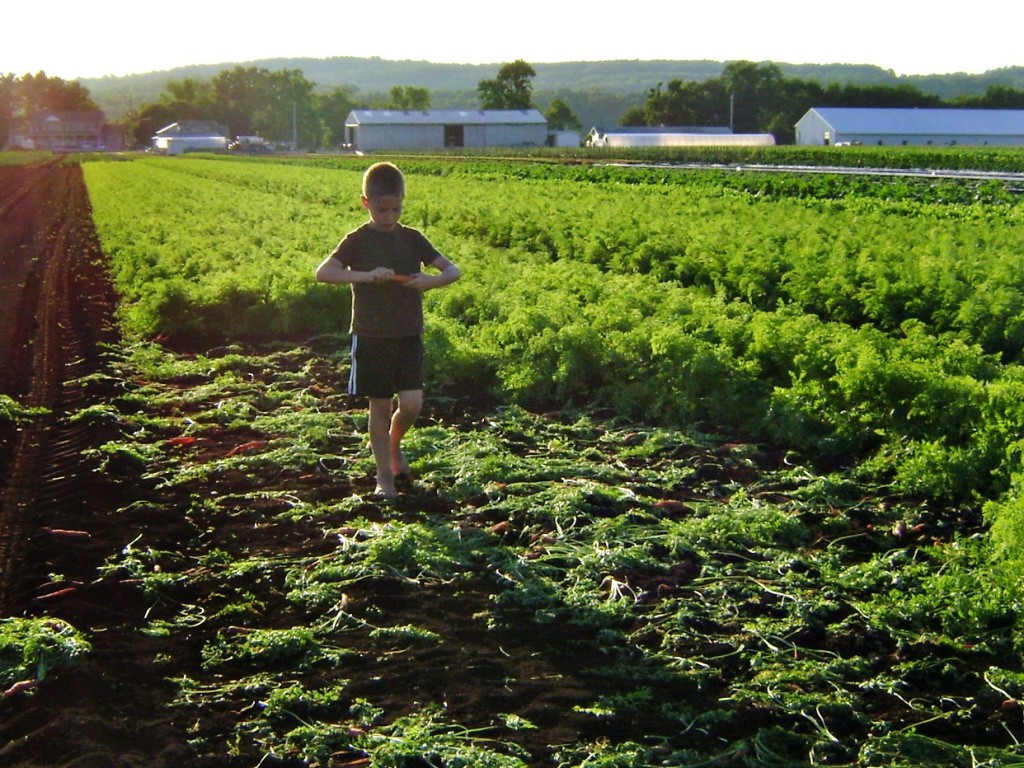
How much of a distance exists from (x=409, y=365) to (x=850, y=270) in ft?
21.7

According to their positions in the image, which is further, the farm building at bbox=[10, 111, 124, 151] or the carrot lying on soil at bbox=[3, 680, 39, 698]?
the farm building at bbox=[10, 111, 124, 151]

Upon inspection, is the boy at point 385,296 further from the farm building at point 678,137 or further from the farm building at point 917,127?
the farm building at point 917,127

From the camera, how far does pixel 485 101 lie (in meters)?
133

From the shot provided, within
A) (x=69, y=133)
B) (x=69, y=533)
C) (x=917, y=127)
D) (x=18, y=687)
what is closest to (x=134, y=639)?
(x=18, y=687)

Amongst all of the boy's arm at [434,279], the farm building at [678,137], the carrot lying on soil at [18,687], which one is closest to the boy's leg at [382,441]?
the boy's arm at [434,279]

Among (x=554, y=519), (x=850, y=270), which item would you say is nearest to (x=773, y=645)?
(x=554, y=519)

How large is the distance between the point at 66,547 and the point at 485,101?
429ft

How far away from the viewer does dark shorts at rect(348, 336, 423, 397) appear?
6.44 m

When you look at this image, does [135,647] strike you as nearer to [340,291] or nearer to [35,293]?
[340,291]

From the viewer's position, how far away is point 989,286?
10.4 m

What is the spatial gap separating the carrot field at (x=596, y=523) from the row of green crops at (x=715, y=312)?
4 cm

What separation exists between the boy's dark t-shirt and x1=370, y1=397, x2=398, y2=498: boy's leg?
41cm

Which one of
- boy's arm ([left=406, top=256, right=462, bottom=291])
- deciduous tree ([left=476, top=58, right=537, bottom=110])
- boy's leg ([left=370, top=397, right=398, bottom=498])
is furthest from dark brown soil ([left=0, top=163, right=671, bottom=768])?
deciduous tree ([left=476, top=58, right=537, bottom=110])

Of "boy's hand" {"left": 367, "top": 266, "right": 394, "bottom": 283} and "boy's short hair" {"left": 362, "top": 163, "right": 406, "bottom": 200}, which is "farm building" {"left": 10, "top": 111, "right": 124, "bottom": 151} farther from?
"boy's hand" {"left": 367, "top": 266, "right": 394, "bottom": 283}
